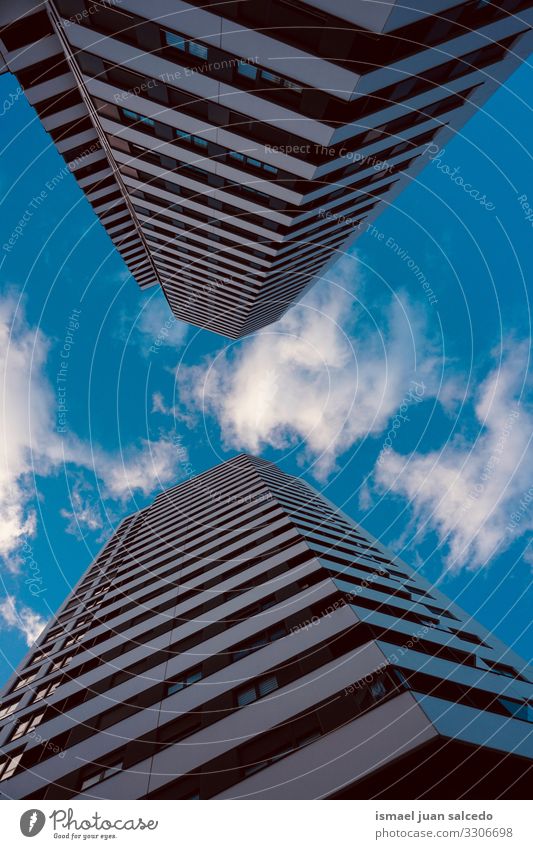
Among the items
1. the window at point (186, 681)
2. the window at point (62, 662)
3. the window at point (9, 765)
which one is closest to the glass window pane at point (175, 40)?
the window at point (186, 681)

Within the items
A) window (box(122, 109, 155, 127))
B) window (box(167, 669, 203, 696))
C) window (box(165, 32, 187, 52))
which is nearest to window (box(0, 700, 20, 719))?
window (box(167, 669, 203, 696))

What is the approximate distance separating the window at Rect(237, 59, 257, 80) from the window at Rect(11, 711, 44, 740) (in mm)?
25280

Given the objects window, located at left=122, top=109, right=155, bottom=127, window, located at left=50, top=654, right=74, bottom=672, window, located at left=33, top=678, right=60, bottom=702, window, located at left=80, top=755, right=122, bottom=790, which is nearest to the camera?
window, located at left=80, top=755, right=122, bottom=790

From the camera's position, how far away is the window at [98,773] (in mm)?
11977

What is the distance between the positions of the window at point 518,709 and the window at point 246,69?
21029 mm

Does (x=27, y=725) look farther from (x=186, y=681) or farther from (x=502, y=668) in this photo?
(x=502, y=668)

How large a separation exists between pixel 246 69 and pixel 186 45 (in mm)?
1948

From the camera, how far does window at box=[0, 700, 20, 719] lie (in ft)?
60.4

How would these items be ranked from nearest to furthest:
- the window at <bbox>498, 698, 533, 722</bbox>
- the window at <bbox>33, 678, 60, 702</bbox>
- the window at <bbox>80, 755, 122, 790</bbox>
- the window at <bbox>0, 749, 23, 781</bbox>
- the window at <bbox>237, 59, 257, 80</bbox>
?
the window at <bbox>498, 698, 533, 722</bbox> < the window at <bbox>237, 59, 257, 80</bbox> < the window at <bbox>80, 755, 122, 790</bbox> < the window at <bbox>0, 749, 23, 781</bbox> < the window at <bbox>33, 678, 60, 702</bbox>

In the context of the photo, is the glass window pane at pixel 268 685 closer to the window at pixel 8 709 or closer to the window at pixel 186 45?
the window at pixel 8 709

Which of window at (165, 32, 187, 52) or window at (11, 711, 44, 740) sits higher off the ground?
window at (165, 32, 187, 52)

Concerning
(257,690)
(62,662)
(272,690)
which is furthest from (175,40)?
(62,662)

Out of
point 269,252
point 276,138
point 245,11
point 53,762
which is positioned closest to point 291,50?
point 245,11

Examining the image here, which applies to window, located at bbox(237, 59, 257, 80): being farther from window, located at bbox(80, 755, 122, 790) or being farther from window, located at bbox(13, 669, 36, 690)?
window, located at bbox(13, 669, 36, 690)
